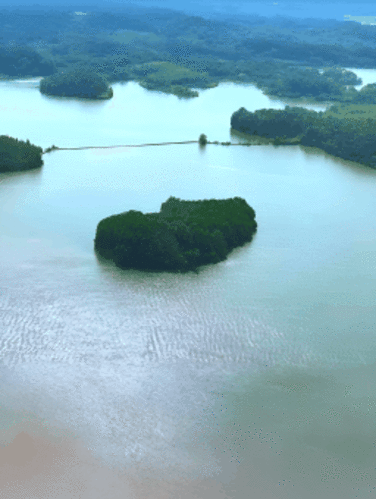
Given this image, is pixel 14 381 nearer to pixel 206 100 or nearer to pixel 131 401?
pixel 131 401

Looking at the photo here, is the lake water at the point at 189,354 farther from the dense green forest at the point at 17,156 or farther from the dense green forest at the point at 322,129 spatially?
the dense green forest at the point at 322,129

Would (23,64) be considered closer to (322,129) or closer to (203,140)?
(203,140)

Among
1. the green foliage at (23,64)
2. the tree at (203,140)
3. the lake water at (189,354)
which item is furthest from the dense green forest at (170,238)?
the green foliage at (23,64)

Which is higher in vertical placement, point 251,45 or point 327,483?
point 251,45

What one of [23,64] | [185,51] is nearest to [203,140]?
[23,64]

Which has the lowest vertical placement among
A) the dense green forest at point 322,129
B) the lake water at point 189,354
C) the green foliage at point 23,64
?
the lake water at point 189,354

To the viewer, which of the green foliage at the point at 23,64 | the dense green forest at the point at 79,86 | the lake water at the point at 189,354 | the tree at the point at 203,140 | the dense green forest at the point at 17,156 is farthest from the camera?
the green foliage at the point at 23,64

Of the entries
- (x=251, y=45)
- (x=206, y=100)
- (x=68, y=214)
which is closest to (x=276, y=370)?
(x=68, y=214)
